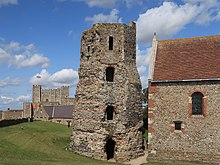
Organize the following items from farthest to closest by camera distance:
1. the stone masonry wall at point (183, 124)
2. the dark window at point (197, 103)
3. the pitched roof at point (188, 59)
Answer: the pitched roof at point (188, 59)
the dark window at point (197, 103)
the stone masonry wall at point (183, 124)

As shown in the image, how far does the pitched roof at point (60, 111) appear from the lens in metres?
50.8

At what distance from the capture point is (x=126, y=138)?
23.8m

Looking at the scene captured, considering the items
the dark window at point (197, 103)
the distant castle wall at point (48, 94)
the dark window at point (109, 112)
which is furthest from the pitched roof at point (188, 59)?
the distant castle wall at point (48, 94)

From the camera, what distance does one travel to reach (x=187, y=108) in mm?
22062

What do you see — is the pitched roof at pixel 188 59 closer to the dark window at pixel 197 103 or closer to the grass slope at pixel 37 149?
the dark window at pixel 197 103

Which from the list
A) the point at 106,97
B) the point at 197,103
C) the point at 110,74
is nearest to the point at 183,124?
the point at 197,103

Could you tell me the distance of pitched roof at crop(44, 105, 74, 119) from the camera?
5078 cm

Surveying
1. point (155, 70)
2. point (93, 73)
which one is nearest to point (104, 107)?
point (93, 73)

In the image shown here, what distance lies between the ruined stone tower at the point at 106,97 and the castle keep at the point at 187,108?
85.1 inches

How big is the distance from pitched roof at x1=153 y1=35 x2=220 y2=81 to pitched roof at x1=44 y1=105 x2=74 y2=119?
29.2 metres

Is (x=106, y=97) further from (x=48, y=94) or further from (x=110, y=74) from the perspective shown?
(x=48, y=94)

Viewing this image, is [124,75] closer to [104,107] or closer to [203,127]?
[104,107]

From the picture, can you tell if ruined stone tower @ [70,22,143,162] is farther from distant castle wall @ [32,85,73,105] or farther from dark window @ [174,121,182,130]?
distant castle wall @ [32,85,73,105]

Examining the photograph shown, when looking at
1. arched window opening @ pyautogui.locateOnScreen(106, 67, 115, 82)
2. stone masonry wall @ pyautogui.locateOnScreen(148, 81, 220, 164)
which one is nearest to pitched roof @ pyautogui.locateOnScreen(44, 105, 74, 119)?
arched window opening @ pyautogui.locateOnScreen(106, 67, 115, 82)
